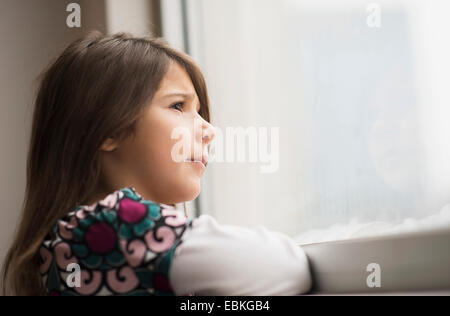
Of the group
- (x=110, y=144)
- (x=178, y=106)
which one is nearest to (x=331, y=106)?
(x=178, y=106)

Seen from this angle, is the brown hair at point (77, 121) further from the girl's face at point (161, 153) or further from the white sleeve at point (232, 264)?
the white sleeve at point (232, 264)

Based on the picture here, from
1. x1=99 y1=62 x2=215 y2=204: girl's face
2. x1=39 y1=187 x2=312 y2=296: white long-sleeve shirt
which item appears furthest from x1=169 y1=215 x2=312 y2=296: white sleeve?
x1=99 y1=62 x2=215 y2=204: girl's face

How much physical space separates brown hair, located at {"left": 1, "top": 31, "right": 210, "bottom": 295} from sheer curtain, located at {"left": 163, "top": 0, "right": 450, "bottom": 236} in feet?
0.76

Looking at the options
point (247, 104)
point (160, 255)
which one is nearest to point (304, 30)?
point (247, 104)

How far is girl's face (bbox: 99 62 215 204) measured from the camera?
80cm

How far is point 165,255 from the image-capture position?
0.61m

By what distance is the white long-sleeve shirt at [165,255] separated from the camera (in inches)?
23.6

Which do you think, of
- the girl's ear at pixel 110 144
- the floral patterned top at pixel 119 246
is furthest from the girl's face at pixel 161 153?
the floral patterned top at pixel 119 246

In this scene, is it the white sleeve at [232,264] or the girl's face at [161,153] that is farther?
the girl's face at [161,153]

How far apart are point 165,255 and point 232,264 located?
0.25 feet

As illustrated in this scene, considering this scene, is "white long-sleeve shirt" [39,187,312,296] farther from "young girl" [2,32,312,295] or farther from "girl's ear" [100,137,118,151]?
"girl's ear" [100,137,118,151]

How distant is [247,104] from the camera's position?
1.09 m

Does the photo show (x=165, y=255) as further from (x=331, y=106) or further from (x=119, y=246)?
(x=331, y=106)
